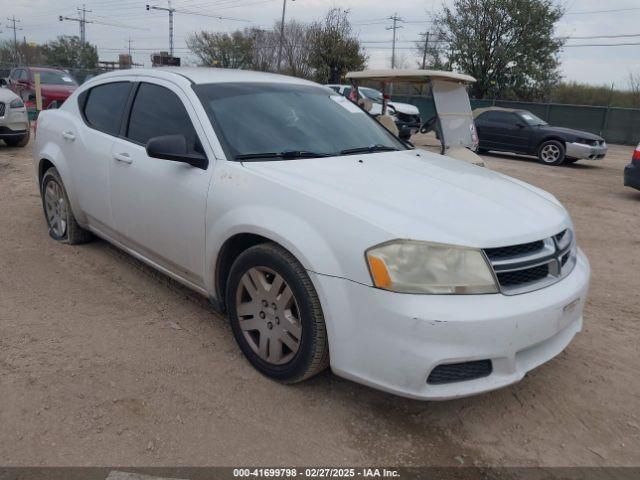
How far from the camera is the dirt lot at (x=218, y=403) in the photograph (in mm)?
2445

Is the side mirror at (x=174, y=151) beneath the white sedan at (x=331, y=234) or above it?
above

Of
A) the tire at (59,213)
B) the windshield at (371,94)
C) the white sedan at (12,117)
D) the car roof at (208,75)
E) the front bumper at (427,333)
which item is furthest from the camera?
the windshield at (371,94)

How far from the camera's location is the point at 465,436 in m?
2.61

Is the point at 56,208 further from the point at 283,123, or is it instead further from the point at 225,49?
the point at 225,49

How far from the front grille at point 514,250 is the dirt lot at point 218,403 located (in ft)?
2.80

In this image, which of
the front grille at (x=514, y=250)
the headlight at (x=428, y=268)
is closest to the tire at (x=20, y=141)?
the headlight at (x=428, y=268)

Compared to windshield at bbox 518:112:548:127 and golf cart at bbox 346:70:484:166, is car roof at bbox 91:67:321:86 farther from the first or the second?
windshield at bbox 518:112:548:127

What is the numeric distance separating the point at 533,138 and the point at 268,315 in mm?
13391

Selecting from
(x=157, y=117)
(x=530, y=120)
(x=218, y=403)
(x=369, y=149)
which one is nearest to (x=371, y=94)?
(x=530, y=120)

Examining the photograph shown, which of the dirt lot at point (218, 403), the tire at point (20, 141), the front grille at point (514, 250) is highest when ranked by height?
the front grille at point (514, 250)

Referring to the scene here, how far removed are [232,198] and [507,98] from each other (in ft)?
102

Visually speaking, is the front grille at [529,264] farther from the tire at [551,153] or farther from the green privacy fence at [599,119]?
the green privacy fence at [599,119]

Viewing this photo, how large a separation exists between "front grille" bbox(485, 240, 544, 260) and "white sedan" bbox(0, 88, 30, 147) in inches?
423

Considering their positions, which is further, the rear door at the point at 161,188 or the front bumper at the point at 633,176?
the front bumper at the point at 633,176
